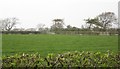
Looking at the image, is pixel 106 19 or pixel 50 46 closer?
pixel 50 46

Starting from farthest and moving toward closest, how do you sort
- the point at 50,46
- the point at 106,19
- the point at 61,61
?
the point at 106,19 → the point at 50,46 → the point at 61,61

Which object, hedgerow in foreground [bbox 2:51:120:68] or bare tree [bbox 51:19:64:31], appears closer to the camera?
hedgerow in foreground [bbox 2:51:120:68]

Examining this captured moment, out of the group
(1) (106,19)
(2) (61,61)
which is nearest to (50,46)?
(2) (61,61)

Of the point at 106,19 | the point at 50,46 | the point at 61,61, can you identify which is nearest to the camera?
the point at 61,61

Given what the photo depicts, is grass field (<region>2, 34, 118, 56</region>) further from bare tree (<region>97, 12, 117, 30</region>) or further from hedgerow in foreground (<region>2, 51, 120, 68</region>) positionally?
bare tree (<region>97, 12, 117, 30</region>)

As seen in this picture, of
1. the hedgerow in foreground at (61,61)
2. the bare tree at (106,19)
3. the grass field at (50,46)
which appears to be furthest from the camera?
the bare tree at (106,19)

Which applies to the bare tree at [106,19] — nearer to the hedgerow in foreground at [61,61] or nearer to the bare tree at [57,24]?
the bare tree at [57,24]

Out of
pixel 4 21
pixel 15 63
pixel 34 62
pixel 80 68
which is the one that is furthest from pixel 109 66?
pixel 4 21

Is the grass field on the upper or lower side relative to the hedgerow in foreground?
lower

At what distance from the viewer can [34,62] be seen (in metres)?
3.80

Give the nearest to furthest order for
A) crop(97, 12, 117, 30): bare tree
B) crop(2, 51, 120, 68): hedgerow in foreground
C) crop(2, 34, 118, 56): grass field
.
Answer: crop(2, 51, 120, 68): hedgerow in foreground → crop(2, 34, 118, 56): grass field → crop(97, 12, 117, 30): bare tree

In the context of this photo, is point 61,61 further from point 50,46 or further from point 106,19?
point 106,19

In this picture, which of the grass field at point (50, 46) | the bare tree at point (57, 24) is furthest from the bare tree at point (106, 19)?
the grass field at point (50, 46)

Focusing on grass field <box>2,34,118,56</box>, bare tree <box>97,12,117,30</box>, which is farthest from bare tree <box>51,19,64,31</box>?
grass field <box>2,34,118,56</box>
